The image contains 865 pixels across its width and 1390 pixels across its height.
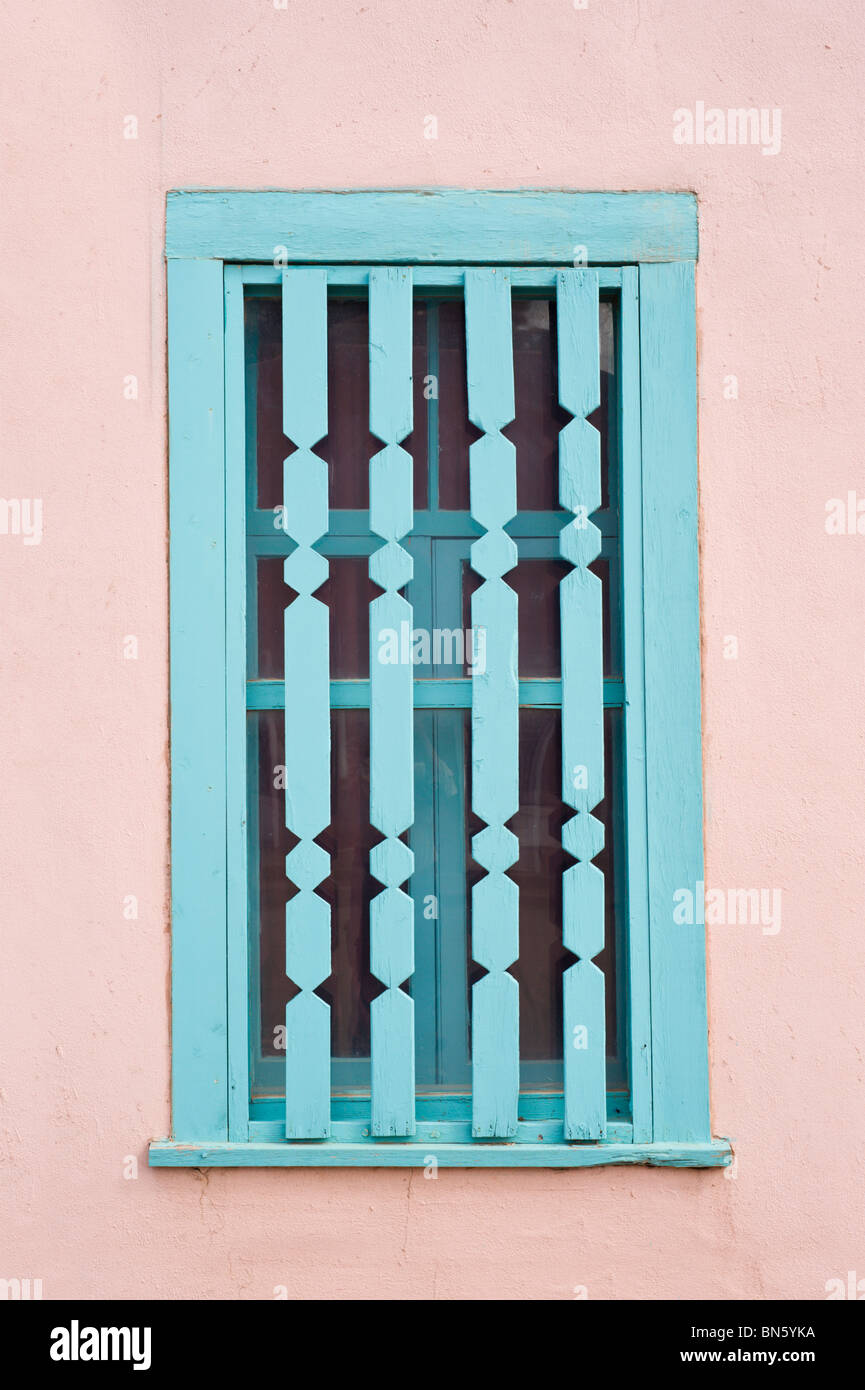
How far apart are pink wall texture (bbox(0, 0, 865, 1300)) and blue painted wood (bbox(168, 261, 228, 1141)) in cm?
6

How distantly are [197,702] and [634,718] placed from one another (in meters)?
0.96

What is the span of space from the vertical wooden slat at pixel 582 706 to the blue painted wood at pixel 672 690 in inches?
4.5

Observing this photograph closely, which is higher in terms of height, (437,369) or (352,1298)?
(437,369)

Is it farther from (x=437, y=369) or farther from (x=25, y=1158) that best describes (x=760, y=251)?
(x=25, y=1158)

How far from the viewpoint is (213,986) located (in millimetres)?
2193

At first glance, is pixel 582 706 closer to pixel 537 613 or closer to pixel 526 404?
pixel 537 613

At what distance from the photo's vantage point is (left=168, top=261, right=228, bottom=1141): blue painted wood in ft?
7.21

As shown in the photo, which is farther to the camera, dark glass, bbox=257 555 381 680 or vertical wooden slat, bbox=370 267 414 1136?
dark glass, bbox=257 555 381 680

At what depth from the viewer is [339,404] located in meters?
2.33

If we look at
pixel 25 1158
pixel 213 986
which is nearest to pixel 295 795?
pixel 213 986

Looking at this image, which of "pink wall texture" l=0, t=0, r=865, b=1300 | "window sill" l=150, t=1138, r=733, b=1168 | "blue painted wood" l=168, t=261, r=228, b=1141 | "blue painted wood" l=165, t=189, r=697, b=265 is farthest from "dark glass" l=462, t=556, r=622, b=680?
"window sill" l=150, t=1138, r=733, b=1168

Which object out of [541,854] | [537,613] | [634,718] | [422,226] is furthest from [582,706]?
[422,226]

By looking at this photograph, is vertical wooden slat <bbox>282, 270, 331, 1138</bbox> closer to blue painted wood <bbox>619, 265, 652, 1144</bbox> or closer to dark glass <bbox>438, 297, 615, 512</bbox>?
dark glass <bbox>438, 297, 615, 512</bbox>

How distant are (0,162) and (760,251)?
1715 millimetres
